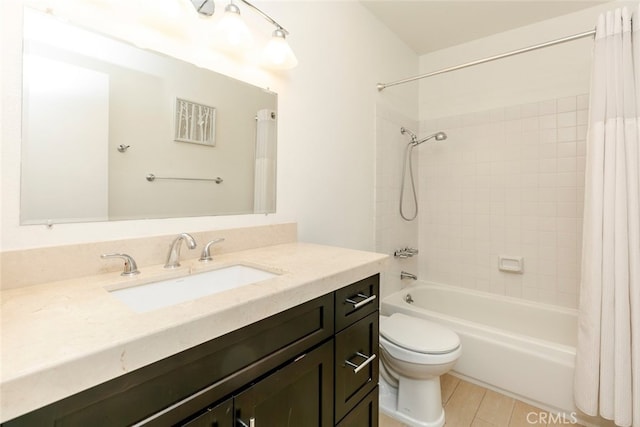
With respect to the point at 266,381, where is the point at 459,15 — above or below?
above

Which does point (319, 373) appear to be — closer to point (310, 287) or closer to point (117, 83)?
point (310, 287)

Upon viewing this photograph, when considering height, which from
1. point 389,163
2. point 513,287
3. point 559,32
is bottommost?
point 513,287

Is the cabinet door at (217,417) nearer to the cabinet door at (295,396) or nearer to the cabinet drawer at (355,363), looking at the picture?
the cabinet door at (295,396)

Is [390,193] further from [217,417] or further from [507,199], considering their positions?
[217,417]

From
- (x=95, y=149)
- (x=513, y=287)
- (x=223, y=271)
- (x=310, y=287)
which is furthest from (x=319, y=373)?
(x=513, y=287)

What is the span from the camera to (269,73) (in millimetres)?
1438

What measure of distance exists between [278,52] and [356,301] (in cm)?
111

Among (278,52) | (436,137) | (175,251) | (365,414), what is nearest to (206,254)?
(175,251)

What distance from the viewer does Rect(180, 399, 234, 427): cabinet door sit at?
23.7 inches

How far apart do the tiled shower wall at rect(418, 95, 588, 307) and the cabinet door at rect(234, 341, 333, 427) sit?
1.99 meters

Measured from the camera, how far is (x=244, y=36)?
123 cm

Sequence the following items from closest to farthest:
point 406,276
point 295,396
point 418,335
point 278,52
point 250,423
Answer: point 250,423, point 295,396, point 278,52, point 418,335, point 406,276

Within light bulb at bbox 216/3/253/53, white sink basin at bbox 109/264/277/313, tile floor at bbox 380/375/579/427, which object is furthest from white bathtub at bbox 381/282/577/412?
light bulb at bbox 216/3/253/53

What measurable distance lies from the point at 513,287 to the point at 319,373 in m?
2.05
